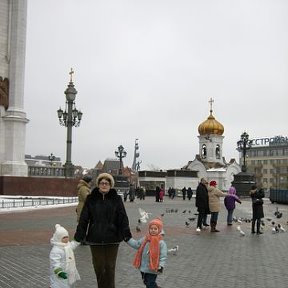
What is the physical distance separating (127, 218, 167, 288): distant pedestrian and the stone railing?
3008 centimetres

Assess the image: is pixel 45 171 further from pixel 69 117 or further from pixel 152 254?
pixel 152 254

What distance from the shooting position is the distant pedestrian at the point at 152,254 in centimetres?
668

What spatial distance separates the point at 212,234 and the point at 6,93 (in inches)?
890

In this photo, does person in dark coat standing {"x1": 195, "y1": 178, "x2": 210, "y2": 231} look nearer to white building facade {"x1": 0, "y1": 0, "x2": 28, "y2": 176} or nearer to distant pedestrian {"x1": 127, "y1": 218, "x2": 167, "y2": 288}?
distant pedestrian {"x1": 127, "y1": 218, "x2": 167, "y2": 288}

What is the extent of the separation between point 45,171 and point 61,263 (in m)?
31.0

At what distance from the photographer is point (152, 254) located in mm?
6688

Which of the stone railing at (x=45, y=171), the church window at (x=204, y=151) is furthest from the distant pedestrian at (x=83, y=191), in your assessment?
the church window at (x=204, y=151)

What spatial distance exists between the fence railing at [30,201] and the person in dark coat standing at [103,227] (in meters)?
19.9

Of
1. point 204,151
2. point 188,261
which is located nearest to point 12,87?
point 188,261

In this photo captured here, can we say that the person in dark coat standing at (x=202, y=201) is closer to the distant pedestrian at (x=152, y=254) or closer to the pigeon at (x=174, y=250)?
the pigeon at (x=174, y=250)

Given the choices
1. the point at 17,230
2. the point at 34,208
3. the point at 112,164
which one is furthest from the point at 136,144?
the point at 17,230

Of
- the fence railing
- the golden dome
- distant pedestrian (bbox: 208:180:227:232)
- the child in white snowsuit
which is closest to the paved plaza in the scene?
distant pedestrian (bbox: 208:180:227:232)

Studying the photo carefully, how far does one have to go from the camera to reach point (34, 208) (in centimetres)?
2689

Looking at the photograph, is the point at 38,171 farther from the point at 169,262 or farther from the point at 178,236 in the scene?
the point at 169,262
